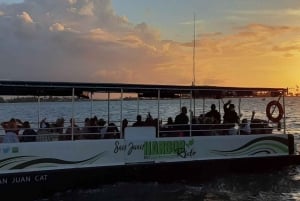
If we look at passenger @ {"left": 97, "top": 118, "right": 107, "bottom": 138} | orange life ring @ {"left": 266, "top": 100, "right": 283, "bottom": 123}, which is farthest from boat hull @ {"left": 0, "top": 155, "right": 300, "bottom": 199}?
orange life ring @ {"left": 266, "top": 100, "right": 283, "bottom": 123}

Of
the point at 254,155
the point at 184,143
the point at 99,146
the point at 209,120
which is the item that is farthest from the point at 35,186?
the point at 254,155

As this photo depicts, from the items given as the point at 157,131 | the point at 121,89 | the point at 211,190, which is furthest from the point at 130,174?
the point at 211,190

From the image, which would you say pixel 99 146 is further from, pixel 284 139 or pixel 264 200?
pixel 284 139

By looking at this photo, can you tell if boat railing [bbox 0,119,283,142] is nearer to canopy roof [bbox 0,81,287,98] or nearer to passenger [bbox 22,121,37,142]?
passenger [bbox 22,121,37,142]

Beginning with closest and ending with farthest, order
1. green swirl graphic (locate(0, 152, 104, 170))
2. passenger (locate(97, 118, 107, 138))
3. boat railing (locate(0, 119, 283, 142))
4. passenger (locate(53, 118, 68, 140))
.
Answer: green swirl graphic (locate(0, 152, 104, 170))
boat railing (locate(0, 119, 283, 142))
passenger (locate(53, 118, 68, 140))
passenger (locate(97, 118, 107, 138))

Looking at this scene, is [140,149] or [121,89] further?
[121,89]

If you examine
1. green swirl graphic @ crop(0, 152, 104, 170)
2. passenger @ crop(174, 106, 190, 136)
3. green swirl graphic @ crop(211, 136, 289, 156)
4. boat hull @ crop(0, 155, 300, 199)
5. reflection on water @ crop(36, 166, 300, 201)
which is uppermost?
passenger @ crop(174, 106, 190, 136)

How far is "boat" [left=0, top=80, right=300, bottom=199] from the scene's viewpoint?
43.8 ft

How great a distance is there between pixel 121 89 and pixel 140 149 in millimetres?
1910

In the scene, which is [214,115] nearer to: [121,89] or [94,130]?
[121,89]

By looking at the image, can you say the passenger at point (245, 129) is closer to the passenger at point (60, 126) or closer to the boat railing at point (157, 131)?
the boat railing at point (157, 131)

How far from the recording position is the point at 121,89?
15.1 metres

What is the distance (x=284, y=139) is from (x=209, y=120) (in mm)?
2847

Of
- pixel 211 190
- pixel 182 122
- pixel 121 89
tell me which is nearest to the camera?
pixel 121 89
